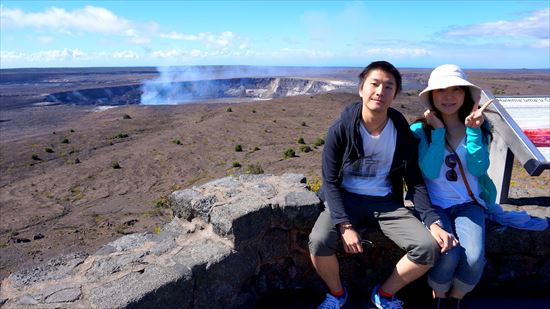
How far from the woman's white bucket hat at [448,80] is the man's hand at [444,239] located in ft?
3.34

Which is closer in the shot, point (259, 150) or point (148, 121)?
point (259, 150)

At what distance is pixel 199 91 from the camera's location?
83750 millimetres

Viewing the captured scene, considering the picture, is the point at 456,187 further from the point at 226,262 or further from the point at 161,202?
the point at 161,202

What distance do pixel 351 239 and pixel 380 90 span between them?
1.04 meters

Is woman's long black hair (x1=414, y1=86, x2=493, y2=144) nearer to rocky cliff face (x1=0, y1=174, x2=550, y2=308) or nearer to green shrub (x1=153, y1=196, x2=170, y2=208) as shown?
rocky cliff face (x1=0, y1=174, x2=550, y2=308)

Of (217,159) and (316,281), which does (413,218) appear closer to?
(316,281)

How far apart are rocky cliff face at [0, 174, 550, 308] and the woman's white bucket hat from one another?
1.10 metres

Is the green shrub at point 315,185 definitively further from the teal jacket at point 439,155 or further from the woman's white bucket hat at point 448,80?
the woman's white bucket hat at point 448,80

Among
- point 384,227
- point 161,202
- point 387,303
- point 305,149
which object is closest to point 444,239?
point 384,227

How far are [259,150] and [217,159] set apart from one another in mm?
2385

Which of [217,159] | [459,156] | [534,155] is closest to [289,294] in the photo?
[459,156]

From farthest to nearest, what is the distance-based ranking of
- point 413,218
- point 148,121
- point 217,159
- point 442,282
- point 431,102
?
point 148,121 < point 217,159 < point 431,102 < point 413,218 < point 442,282

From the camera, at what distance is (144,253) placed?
2.82 m

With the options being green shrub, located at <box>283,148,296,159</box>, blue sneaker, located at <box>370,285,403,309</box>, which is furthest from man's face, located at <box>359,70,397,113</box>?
green shrub, located at <box>283,148,296,159</box>
